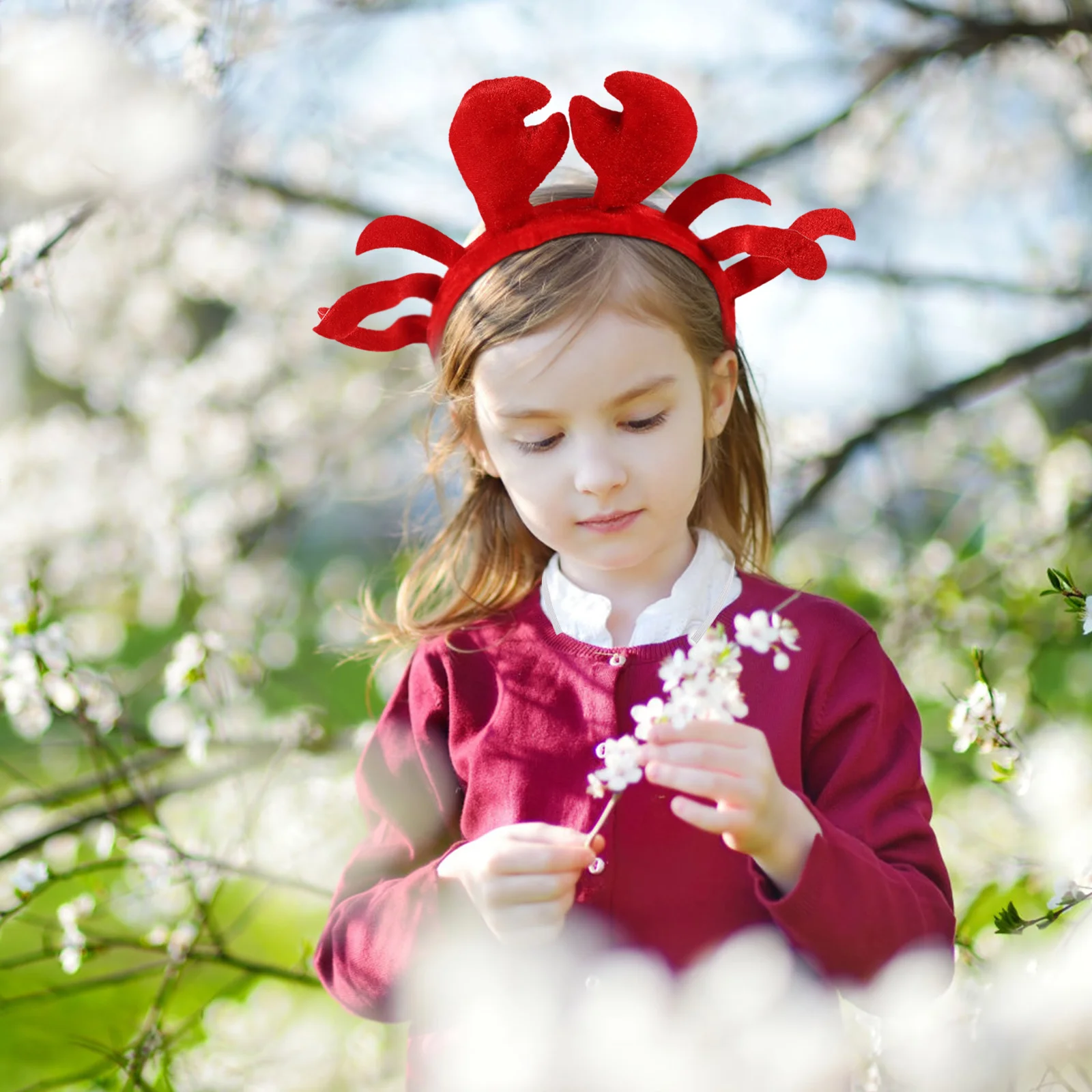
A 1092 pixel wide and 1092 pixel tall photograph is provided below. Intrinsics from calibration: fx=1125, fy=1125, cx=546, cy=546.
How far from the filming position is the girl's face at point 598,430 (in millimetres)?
1126

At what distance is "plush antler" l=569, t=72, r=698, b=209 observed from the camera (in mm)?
1170

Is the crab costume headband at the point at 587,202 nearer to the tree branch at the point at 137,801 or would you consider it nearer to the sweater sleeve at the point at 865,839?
the sweater sleeve at the point at 865,839

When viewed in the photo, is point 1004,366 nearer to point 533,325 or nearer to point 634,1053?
point 533,325

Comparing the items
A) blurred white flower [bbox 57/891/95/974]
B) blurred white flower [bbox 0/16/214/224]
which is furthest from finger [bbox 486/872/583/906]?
blurred white flower [bbox 0/16/214/224]

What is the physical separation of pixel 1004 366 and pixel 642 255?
1.28 m

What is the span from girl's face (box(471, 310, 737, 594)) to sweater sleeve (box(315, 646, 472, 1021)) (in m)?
0.29

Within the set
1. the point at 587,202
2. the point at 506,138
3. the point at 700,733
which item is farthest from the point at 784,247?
the point at 700,733

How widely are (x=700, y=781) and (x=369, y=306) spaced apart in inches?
27.6

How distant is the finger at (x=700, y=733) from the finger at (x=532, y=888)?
0.18 meters

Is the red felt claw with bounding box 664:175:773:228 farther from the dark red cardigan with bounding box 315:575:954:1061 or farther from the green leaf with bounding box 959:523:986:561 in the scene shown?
the green leaf with bounding box 959:523:986:561

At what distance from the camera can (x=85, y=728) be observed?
1.91 meters

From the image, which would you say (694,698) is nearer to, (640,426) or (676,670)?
(676,670)

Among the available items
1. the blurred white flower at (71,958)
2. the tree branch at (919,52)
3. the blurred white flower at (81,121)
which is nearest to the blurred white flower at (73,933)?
the blurred white flower at (71,958)

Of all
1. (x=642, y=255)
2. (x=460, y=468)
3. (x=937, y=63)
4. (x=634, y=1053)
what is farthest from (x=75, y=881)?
(x=937, y=63)
